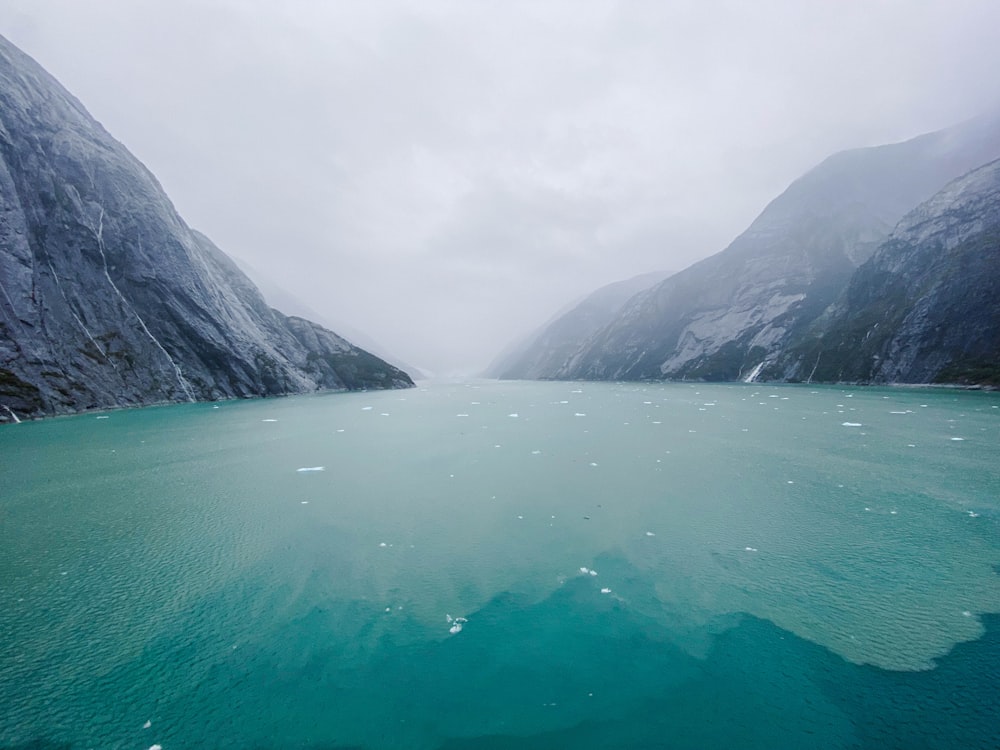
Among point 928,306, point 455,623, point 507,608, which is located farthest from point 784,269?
point 455,623

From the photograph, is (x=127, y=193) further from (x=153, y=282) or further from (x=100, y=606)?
(x=100, y=606)

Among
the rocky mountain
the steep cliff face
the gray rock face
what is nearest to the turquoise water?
the gray rock face

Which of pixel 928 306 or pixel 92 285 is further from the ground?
pixel 928 306

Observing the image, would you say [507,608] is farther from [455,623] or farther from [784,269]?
[784,269]

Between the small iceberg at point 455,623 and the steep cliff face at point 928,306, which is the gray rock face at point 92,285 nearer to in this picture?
the small iceberg at point 455,623

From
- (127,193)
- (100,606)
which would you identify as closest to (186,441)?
(100,606)

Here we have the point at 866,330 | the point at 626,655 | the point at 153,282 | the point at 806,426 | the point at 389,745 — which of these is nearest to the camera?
the point at 389,745

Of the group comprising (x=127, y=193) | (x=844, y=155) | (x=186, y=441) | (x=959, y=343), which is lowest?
(x=186, y=441)
